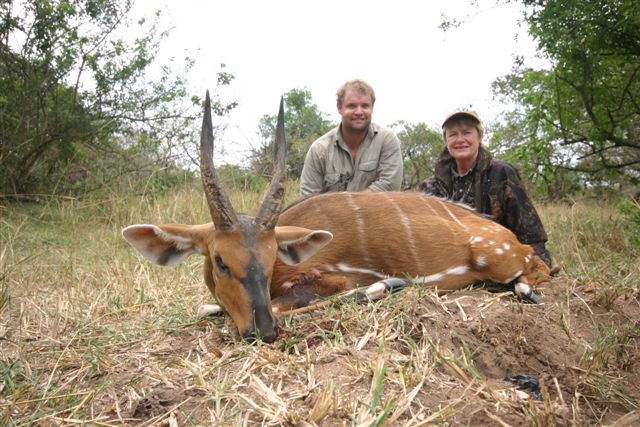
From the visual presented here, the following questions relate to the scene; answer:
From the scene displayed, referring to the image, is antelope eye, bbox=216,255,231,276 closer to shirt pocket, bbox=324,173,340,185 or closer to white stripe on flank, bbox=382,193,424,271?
white stripe on flank, bbox=382,193,424,271

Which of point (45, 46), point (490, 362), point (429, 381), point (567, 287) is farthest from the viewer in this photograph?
point (45, 46)

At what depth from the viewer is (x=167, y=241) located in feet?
9.77

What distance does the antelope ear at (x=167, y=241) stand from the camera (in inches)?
115

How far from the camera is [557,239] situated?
20.2ft

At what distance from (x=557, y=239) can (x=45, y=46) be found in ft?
22.6

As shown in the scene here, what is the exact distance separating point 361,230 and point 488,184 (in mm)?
1356

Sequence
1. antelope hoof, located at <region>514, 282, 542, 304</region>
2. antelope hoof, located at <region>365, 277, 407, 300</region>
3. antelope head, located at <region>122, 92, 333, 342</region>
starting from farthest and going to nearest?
antelope hoof, located at <region>514, 282, 542, 304</region> → antelope hoof, located at <region>365, 277, 407, 300</region> → antelope head, located at <region>122, 92, 333, 342</region>

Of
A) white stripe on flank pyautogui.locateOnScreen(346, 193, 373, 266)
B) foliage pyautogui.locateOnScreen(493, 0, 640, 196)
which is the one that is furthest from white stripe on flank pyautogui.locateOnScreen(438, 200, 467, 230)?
foliage pyautogui.locateOnScreen(493, 0, 640, 196)

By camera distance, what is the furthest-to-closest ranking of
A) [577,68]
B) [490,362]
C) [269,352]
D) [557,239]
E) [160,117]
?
[160,117] → [557,239] → [577,68] → [490,362] → [269,352]

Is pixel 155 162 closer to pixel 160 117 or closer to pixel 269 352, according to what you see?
pixel 160 117

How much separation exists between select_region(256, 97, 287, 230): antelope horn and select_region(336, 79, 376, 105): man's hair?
7.41ft

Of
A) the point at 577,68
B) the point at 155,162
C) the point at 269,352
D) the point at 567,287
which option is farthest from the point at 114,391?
the point at 155,162

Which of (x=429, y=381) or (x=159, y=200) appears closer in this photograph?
(x=429, y=381)

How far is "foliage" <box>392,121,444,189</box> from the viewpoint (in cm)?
1394
